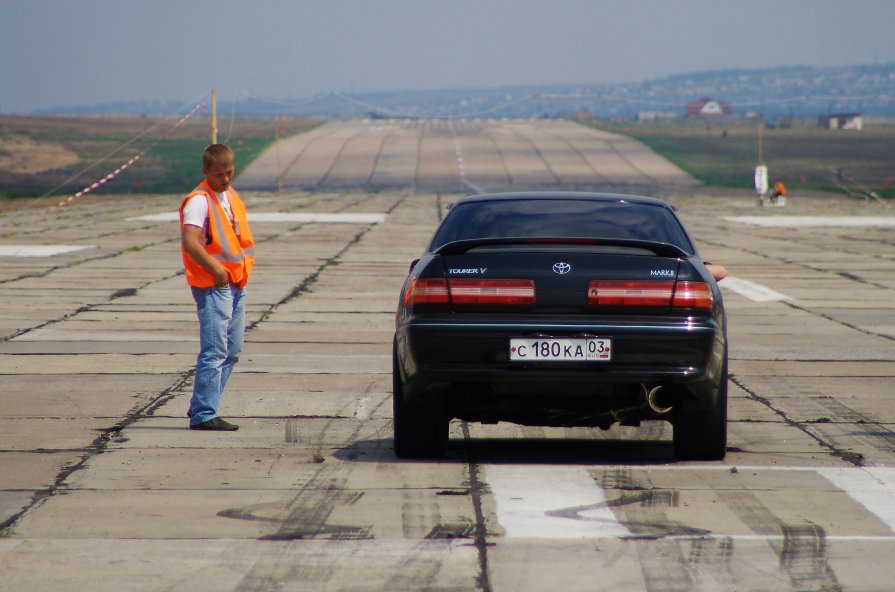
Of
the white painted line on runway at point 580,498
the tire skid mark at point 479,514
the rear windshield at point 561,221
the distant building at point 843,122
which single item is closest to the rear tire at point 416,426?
the tire skid mark at point 479,514

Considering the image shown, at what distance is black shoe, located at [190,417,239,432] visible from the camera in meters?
8.48

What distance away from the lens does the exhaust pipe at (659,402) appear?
725cm

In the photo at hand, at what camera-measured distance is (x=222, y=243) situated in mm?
8344

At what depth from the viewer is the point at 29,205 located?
143ft

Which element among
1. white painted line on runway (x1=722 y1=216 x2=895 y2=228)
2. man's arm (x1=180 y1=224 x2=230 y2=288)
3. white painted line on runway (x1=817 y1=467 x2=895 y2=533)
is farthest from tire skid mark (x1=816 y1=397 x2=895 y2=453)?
white painted line on runway (x1=722 y1=216 x2=895 y2=228)

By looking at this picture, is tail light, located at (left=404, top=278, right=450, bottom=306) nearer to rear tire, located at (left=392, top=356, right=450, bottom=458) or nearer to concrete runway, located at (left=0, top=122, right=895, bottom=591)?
rear tire, located at (left=392, top=356, right=450, bottom=458)

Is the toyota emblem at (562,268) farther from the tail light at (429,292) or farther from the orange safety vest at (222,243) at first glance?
the orange safety vest at (222,243)

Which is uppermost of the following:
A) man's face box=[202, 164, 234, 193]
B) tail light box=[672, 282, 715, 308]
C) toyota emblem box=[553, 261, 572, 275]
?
man's face box=[202, 164, 234, 193]

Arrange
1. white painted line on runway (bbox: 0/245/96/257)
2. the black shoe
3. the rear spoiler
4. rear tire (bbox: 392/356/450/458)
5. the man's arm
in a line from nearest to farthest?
the rear spoiler
rear tire (bbox: 392/356/450/458)
the man's arm
the black shoe
white painted line on runway (bbox: 0/245/96/257)

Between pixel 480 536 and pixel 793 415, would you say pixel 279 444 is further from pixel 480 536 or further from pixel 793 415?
pixel 793 415

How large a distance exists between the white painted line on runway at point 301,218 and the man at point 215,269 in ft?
88.2

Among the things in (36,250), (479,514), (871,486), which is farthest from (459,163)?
(479,514)

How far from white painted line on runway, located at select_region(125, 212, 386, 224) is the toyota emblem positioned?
93.1ft

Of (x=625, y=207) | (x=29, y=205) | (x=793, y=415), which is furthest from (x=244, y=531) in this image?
(x=29, y=205)
